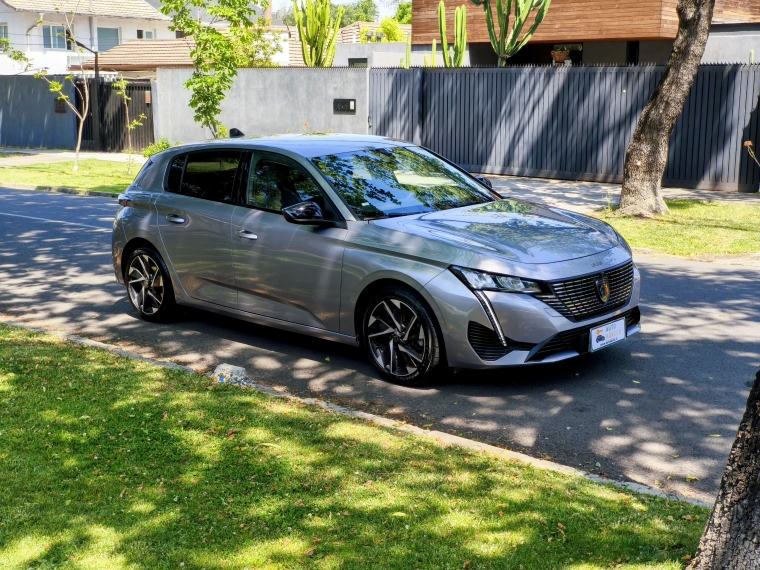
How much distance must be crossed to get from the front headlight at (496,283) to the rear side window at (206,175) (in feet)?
8.11

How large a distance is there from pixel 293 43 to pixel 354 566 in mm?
50163

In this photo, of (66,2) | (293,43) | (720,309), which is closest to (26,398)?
(720,309)

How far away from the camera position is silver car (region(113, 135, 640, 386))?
21.5ft

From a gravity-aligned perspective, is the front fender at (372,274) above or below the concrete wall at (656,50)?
below

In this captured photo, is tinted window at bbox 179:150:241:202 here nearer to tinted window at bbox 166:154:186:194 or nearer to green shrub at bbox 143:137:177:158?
tinted window at bbox 166:154:186:194

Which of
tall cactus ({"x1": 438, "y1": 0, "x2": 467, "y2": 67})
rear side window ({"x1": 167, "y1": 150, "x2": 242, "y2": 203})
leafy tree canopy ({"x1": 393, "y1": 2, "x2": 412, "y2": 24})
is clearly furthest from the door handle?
leafy tree canopy ({"x1": 393, "y1": 2, "x2": 412, "y2": 24})

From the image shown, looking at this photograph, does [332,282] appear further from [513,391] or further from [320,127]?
[320,127]

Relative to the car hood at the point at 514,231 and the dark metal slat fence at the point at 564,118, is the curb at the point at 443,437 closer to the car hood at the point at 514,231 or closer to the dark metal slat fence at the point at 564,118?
the car hood at the point at 514,231

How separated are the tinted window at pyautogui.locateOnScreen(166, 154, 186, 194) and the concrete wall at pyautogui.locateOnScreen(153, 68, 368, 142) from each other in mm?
15820

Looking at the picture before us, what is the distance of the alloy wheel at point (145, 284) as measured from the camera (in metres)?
8.83

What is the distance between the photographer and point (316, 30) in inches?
1164

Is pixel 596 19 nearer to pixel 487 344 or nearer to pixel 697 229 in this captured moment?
pixel 697 229

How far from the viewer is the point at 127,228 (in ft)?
29.2

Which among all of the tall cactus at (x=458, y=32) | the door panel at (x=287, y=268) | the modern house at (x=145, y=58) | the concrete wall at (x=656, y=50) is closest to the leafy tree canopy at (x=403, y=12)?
the modern house at (x=145, y=58)
